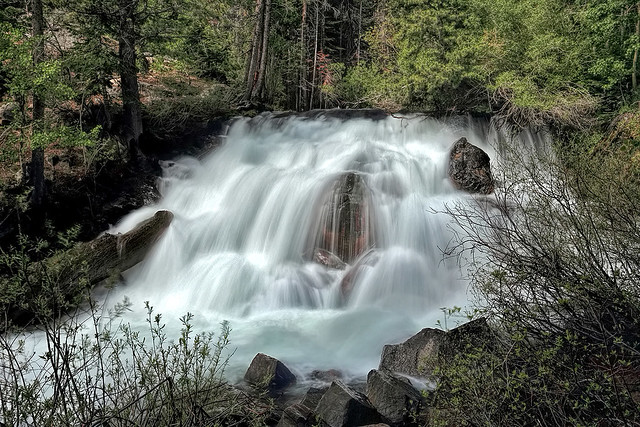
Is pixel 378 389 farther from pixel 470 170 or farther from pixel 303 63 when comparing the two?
pixel 303 63

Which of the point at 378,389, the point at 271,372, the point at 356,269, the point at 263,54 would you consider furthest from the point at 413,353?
the point at 263,54

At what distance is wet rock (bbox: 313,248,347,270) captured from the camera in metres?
9.69

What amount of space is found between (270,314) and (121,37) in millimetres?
8296

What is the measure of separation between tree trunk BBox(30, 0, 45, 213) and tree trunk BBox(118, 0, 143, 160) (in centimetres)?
226

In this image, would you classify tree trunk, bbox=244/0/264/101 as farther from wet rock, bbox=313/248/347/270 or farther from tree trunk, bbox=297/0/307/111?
wet rock, bbox=313/248/347/270

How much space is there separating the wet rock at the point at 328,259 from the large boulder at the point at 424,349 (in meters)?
3.16

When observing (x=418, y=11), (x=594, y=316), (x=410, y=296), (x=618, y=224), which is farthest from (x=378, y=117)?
(x=594, y=316)

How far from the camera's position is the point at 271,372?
6.21 metres

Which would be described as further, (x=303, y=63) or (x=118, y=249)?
(x=303, y=63)

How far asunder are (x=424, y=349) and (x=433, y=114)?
11.0m

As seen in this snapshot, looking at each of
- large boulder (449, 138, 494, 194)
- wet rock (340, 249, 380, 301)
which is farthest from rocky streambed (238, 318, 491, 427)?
large boulder (449, 138, 494, 194)

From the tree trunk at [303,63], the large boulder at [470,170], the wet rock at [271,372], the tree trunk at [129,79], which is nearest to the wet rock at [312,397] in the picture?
the wet rock at [271,372]

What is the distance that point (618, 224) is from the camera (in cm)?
462

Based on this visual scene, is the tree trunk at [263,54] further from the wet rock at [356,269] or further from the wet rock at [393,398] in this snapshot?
the wet rock at [393,398]
